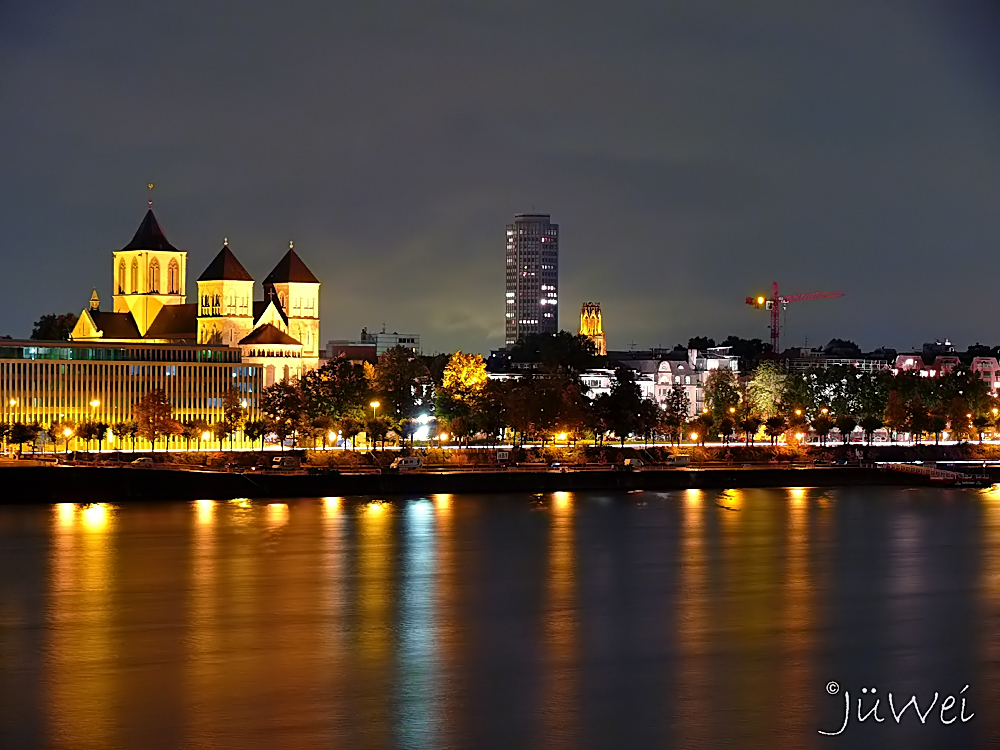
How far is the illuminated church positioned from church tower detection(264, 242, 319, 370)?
2.6 inches

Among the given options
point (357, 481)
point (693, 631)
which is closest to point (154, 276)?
point (357, 481)

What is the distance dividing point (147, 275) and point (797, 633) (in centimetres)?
7995

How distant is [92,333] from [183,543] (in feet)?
187

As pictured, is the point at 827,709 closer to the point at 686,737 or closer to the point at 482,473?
the point at 686,737

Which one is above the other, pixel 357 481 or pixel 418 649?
pixel 357 481

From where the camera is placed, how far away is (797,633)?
126 feet

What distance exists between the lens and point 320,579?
46.3 m

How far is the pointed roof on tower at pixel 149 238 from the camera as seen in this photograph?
367ft

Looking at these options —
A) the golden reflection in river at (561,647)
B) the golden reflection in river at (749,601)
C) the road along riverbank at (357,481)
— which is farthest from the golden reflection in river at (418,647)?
the road along riverbank at (357,481)

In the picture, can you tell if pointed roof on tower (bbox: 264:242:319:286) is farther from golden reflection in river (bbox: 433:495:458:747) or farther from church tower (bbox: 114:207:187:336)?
golden reflection in river (bbox: 433:495:458:747)

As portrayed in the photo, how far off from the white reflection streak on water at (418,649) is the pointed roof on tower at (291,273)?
59.2 m

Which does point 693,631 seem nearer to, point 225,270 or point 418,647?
point 418,647

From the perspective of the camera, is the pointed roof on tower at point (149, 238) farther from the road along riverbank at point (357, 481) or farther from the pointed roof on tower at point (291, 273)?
the road along riverbank at point (357, 481)

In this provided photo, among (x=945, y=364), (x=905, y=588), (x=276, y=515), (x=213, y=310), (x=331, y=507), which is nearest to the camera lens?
(x=905, y=588)
